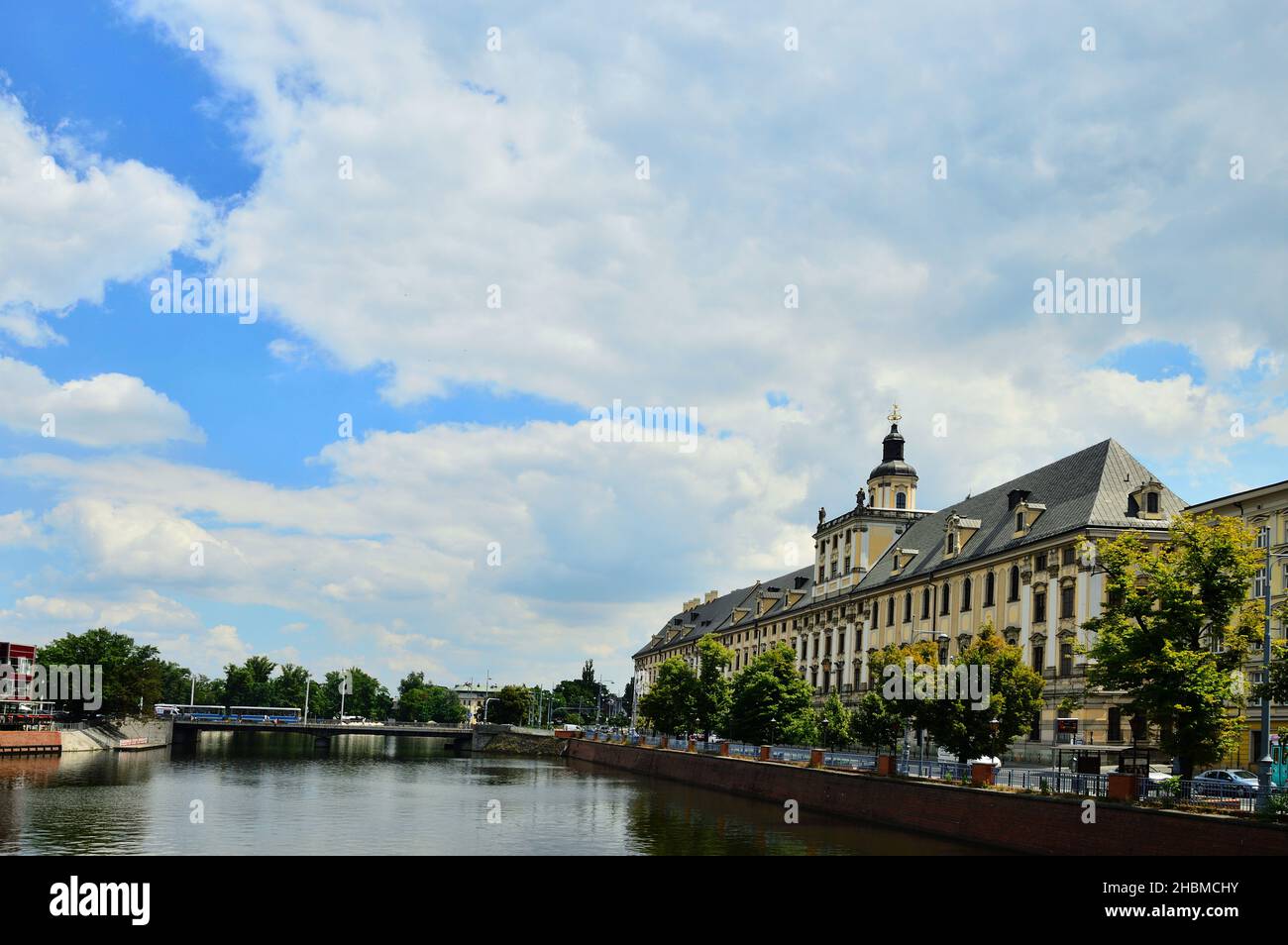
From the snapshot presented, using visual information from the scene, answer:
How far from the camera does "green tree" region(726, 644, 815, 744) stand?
266 ft

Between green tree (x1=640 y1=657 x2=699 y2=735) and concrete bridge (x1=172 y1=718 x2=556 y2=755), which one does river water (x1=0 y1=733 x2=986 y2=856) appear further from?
concrete bridge (x1=172 y1=718 x2=556 y2=755)

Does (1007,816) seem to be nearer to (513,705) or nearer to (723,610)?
(723,610)

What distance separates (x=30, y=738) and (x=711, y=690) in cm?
5521

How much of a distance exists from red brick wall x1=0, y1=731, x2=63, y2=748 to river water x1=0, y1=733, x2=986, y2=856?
966 centimetres

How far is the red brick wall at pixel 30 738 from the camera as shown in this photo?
9094 centimetres

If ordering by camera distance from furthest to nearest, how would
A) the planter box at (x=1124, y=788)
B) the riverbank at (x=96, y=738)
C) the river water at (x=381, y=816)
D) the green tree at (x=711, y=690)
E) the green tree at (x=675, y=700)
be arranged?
the green tree at (x=675, y=700) < the green tree at (x=711, y=690) < the riverbank at (x=96, y=738) < the river water at (x=381, y=816) < the planter box at (x=1124, y=788)

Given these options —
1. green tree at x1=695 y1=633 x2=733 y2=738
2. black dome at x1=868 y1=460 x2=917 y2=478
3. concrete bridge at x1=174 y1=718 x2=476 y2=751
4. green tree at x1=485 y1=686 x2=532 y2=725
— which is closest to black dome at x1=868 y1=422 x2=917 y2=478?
black dome at x1=868 y1=460 x2=917 y2=478

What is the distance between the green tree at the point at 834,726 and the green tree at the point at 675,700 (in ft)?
64.7

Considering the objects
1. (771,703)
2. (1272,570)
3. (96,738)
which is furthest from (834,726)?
(96,738)

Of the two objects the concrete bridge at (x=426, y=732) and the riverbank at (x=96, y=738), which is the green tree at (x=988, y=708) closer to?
the riverbank at (x=96, y=738)

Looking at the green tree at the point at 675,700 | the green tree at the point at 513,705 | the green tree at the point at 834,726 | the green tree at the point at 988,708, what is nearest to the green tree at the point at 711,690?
the green tree at the point at 675,700

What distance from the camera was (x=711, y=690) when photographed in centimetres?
9606
